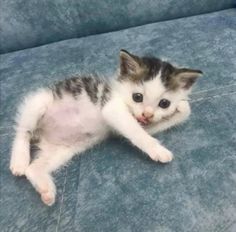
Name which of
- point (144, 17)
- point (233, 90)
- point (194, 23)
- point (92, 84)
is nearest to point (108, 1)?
point (144, 17)

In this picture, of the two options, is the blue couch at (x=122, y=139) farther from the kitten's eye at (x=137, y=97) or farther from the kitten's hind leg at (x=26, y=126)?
the kitten's eye at (x=137, y=97)

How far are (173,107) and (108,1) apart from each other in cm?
105

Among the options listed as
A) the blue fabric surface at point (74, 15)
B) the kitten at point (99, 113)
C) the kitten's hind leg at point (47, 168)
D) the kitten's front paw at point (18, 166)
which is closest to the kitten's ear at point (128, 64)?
the kitten at point (99, 113)

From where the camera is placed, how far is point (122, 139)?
4.73 feet

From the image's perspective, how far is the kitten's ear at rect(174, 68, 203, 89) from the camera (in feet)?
4.45

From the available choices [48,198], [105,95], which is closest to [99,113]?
[105,95]

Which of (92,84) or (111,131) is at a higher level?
(92,84)

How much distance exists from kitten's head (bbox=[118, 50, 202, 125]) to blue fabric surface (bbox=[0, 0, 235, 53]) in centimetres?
88

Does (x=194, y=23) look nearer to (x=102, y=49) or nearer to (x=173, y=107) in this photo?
(x=102, y=49)

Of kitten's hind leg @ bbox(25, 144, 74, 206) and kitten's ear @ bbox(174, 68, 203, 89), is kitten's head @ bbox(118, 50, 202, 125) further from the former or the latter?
kitten's hind leg @ bbox(25, 144, 74, 206)

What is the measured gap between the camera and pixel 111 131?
1460mm

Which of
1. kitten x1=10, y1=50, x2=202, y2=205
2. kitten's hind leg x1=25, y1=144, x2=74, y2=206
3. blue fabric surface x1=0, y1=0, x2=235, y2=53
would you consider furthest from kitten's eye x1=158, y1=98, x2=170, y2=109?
blue fabric surface x1=0, y1=0, x2=235, y2=53

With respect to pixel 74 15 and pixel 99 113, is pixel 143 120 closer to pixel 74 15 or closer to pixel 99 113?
pixel 99 113

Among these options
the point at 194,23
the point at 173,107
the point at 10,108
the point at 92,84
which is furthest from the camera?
the point at 194,23
